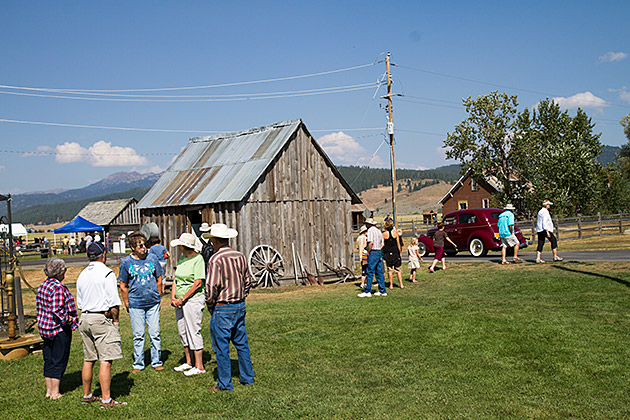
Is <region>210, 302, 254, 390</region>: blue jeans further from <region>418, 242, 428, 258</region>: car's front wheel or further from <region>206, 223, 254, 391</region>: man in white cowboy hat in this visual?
<region>418, 242, 428, 258</region>: car's front wheel

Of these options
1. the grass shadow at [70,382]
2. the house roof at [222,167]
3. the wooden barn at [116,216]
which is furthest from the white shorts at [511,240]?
the wooden barn at [116,216]

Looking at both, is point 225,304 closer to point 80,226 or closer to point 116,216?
point 80,226

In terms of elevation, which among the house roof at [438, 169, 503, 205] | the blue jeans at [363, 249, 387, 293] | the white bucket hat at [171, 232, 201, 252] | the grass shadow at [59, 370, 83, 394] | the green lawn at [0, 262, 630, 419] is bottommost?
the grass shadow at [59, 370, 83, 394]

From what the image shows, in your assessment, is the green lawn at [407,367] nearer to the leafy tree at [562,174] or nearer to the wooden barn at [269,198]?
the wooden barn at [269,198]

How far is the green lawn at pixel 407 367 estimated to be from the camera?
6602 mm

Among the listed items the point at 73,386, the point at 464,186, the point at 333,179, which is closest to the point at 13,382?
the point at 73,386

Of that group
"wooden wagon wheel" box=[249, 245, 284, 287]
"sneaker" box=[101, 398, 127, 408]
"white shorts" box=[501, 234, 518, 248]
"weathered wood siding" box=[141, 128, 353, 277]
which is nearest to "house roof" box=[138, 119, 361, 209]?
"weathered wood siding" box=[141, 128, 353, 277]

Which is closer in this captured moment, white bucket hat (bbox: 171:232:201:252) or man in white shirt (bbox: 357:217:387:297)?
white bucket hat (bbox: 171:232:201:252)

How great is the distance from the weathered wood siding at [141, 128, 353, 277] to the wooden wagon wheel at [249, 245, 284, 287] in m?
0.23

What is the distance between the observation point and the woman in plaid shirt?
7.28 m

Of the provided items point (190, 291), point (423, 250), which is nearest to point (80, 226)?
point (423, 250)

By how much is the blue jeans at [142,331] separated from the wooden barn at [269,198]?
11.3 metres

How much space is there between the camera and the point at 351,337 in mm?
10352

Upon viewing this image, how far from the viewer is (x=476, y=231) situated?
25.5 metres
